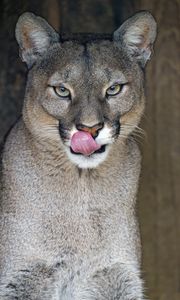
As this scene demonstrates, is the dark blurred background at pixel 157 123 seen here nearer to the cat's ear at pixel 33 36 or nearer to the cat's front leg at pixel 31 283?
the cat's ear at pixel 33 36

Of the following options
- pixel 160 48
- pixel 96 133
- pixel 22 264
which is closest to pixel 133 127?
pixel 96 133

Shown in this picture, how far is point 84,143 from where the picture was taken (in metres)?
5.36

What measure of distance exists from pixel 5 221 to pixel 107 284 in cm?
56

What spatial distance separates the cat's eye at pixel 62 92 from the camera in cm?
550

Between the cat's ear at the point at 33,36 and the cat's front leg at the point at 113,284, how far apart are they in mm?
1036

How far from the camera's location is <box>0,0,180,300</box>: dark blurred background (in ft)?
22.5

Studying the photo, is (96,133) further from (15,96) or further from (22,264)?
(15,96)

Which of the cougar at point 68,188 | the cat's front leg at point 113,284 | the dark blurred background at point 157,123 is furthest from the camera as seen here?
the dark blurred background at point 157,123

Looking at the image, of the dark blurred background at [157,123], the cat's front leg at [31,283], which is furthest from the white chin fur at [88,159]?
the dark blurred background at [157,123]

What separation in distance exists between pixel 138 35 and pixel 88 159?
2.36ft

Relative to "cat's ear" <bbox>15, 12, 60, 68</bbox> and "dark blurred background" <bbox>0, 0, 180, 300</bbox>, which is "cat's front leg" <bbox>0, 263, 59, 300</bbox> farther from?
"dark blurred background" <bbox>0, 0, 180, 300</bbox>

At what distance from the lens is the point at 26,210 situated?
229 inches

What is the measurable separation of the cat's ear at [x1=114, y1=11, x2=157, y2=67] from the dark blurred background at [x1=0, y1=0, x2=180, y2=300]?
100 centimetres

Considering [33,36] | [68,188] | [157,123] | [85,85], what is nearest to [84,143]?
[85,85]
